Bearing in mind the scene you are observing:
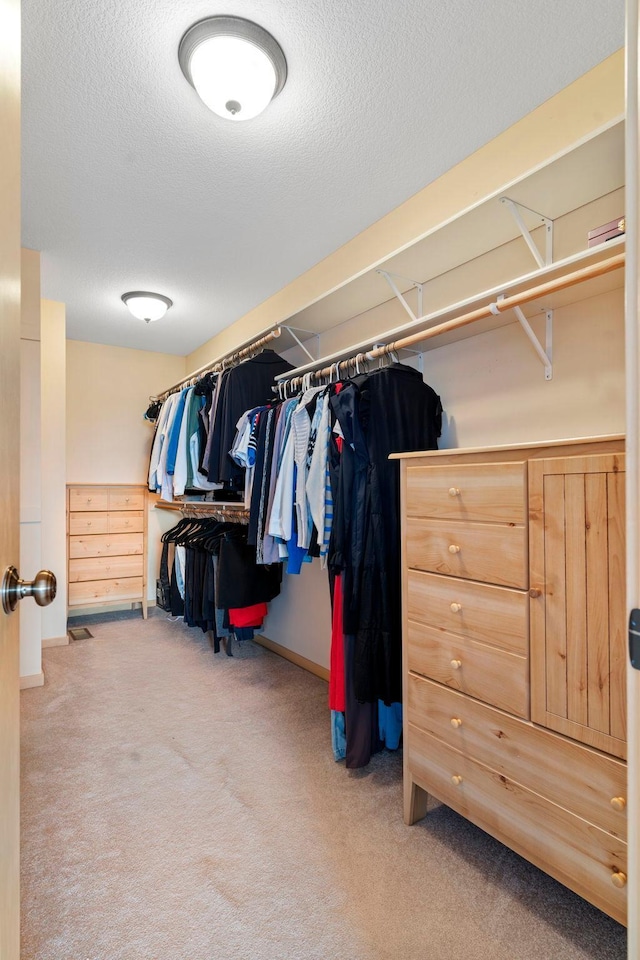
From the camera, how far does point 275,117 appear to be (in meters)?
1.82

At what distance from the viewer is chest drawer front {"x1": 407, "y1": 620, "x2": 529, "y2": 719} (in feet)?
4.44

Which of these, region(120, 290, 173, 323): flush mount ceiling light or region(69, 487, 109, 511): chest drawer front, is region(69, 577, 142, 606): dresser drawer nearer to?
region(69, 487, 109, 511): chest drawer front

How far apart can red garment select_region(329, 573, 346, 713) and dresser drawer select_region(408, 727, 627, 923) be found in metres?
0.42

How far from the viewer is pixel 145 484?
175 inches

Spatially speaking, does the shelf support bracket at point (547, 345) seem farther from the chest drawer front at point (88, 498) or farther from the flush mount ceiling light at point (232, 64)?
the chest drawer front at point (88, 498)

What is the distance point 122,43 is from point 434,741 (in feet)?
7.88

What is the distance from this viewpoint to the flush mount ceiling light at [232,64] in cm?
148

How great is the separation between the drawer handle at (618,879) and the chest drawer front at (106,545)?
12.9ft

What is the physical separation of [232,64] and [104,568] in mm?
3669

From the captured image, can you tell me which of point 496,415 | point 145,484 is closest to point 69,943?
point 496,415

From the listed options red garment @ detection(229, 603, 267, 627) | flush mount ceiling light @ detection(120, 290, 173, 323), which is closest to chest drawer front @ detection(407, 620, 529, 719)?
red garment @ detection(229, 603, 267, 627)

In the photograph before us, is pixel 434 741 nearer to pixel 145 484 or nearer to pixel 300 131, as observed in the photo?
pixel 300 131

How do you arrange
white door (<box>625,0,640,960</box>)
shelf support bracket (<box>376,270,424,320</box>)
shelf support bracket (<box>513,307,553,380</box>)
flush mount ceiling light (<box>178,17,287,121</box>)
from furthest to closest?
1. shelf support bracket (<box>376,270,424,320</box>)
2. shelf support bracket (<box>513,307,553,380</box>)
3. flush mount ceiling light (<box>178,17,287,121</box>)
4. white door (<box>625,0,640,960</box>)

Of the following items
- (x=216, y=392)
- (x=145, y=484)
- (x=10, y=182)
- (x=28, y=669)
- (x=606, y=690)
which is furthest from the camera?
(x=145, y=484)
